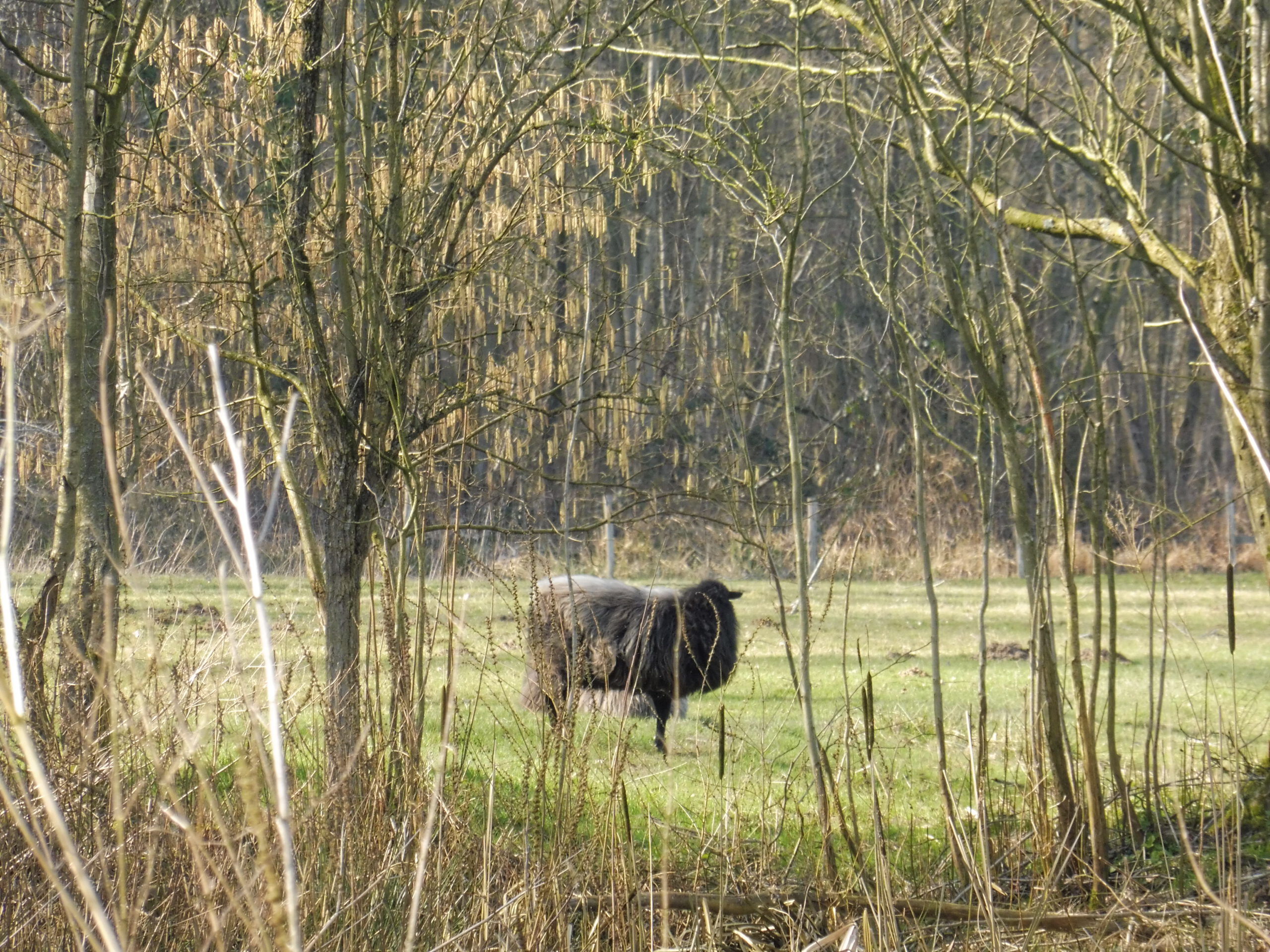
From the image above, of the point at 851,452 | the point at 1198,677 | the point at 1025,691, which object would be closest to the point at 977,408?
the point at 1025,691

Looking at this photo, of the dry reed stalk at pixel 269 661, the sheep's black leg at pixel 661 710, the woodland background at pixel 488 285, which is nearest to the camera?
the dry reed stalk at pixel 269 661

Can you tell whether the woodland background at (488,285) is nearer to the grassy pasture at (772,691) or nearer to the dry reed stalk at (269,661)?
the grassy pasture at (772,691)

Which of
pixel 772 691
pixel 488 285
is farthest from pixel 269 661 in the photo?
pixel 772 691

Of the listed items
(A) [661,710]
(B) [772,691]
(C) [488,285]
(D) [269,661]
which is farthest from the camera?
(B) [772,691]

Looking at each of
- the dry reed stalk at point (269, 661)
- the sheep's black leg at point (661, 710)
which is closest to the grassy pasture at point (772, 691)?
the sheep's black leg at point (661, 710)

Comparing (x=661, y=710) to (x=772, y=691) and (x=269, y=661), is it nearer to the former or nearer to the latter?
(x=772, y=691)

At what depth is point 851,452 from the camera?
23.9 metres

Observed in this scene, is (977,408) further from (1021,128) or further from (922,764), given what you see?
(922,764)

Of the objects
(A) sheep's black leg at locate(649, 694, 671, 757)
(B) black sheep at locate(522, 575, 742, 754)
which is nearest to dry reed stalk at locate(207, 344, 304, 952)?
(B) black sheep at locate(522, 575, 742, 754)

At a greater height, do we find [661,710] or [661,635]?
[661,635]

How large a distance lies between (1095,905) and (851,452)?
65.9ft

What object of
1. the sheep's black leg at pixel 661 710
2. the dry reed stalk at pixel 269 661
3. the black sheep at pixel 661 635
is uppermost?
the dry reed stalk at pixel 269 661

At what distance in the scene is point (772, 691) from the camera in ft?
28.0

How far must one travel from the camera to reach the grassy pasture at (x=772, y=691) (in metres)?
3.72
